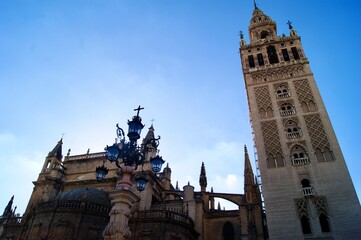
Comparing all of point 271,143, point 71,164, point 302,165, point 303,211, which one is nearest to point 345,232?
point 303,211

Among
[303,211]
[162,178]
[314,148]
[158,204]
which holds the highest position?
[162,178]

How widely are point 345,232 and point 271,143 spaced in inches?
314

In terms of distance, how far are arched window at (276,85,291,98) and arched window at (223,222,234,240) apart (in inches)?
523

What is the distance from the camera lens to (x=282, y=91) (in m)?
25.9

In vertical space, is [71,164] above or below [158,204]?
above

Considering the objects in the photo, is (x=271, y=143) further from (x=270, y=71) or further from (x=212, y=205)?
(x=212, y=205)

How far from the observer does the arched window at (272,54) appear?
29775mm

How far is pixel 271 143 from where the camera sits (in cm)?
2245

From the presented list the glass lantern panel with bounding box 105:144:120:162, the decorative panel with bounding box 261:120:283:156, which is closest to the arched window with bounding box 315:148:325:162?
the decorative panel with bounding box 261:120:283:156

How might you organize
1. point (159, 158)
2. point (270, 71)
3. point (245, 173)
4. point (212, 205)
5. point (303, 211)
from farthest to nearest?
point (212, 205) < point (270, 71) < point (245, 173) < point (303, 211) < point (159, 158)

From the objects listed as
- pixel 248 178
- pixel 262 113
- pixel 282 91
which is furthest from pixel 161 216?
pixel 282 91

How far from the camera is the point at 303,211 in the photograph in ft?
61.3

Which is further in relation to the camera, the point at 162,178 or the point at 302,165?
the point at 162,178

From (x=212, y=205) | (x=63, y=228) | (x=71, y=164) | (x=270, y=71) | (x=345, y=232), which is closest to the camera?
(x=345, y=232)
